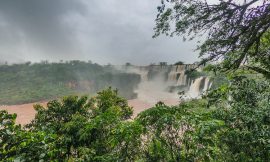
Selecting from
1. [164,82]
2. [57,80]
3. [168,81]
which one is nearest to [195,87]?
[168,81]

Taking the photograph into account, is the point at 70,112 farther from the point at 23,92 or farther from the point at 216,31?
the point at 23,92

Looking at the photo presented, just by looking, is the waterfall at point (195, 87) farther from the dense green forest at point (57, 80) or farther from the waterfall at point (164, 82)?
the dense green forest at point (57, 80)

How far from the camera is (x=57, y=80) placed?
269 feet

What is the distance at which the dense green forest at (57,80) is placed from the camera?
235 feet

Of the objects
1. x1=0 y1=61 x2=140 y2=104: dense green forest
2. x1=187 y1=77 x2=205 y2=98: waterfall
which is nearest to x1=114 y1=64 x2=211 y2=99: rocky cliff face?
x1=187 y1=77 x2=205 y2=98: waterfall

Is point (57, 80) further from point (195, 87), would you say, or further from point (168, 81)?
point (195, 87)

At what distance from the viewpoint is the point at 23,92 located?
72.6 meters

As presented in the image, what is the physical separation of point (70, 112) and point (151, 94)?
191ft

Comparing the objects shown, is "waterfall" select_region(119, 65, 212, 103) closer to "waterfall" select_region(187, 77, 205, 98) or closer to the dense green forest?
"waterfall" select_region(187, 77, 205, 98)

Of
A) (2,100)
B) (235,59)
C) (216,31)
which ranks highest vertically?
(216,31)

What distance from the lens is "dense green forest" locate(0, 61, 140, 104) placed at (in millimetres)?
71750

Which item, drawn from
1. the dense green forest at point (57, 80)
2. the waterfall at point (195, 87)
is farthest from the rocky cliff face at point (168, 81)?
the dense green forest at point (57, 80)

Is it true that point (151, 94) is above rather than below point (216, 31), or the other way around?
below

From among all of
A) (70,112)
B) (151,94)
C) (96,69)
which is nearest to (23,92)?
(96,69)
